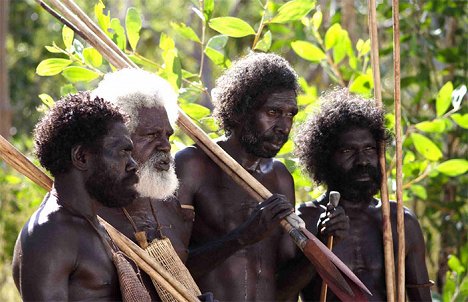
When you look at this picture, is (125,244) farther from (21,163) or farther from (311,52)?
(311,52)

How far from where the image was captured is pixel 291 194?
14.8ft

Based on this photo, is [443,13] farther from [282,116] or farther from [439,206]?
[282,116]

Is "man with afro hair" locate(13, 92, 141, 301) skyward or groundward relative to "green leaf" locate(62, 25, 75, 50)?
groundward

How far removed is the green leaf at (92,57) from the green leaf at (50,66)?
9 cm

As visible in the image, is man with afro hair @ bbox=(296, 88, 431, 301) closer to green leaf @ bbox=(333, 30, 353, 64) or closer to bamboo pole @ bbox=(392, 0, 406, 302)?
bamboo pole @ bbox=(392, 0, 406, 302)

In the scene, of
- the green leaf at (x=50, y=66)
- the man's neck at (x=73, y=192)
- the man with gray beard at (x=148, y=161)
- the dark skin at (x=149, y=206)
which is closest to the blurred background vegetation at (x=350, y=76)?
the green leaf at (x=50, y=66)

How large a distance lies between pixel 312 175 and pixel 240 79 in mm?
711

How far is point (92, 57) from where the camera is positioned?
504 cm

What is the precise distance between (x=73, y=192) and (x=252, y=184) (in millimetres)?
1034

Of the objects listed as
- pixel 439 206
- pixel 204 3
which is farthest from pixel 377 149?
pixel 439 206

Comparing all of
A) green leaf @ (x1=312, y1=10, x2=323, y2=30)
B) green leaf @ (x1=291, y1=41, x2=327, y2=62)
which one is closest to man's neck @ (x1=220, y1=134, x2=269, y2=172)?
green leaf @ (x1=291, y1=41, x2=327, y2=62)

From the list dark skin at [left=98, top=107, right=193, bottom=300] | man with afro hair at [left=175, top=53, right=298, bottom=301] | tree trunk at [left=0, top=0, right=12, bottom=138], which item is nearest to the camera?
dark skin at [left=98, top=107, right=193, bottom=300]

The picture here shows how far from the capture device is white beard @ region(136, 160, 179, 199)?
3.82m

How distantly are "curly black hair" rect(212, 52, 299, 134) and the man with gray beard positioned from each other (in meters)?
0.54
